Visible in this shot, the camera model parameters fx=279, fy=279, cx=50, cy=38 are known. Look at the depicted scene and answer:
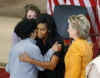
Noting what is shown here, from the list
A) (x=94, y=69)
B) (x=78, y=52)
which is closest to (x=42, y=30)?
(x=78, y=52)

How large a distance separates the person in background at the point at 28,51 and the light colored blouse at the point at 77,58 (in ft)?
0.52

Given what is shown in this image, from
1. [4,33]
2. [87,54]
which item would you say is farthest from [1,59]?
[87,54]

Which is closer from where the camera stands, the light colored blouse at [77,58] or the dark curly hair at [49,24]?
the light colored blouse at [77,58]

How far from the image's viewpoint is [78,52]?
2453mm

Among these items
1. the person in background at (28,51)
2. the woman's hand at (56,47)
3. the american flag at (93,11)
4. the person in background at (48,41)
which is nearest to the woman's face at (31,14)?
the person in background at (48,41)

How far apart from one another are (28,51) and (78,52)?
449mm

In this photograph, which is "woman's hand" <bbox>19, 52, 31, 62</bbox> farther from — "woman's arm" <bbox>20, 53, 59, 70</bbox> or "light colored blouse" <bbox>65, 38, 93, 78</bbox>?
"light colored blouse" <bbox>65, 38, 93, 78</bbox>

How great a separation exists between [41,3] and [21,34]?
3.02 m

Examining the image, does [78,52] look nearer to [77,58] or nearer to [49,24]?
[77,58]

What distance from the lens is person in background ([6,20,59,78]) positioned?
8.28 ft

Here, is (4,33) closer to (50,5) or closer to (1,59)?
(1,59)

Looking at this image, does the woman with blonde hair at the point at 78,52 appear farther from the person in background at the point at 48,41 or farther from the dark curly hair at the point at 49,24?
the dark curly hair at the point at 49,24

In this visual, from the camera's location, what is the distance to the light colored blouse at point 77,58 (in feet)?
8.06

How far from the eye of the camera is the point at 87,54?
2490 millimetres
